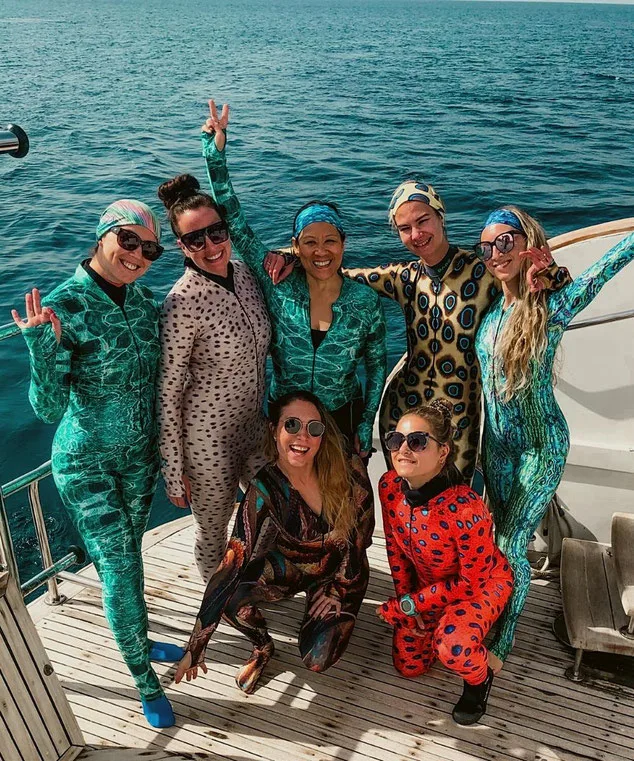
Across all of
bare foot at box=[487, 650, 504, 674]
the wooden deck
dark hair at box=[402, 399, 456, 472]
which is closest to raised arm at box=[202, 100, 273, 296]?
dark hair at box=[402, 399, 456, 472]

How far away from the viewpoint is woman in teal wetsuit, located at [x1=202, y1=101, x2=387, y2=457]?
2.91 meters

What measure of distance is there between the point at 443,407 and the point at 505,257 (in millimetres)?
579

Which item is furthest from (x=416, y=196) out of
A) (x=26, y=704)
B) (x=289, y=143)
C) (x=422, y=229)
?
Result: (x=289, y=143)

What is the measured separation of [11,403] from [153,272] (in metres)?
4.25

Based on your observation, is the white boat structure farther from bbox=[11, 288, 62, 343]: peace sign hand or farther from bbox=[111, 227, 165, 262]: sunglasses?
bbox=[111, 227, 165, 262]: sunglasses

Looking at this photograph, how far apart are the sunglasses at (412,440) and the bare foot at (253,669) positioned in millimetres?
1048

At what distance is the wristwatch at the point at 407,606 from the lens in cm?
301

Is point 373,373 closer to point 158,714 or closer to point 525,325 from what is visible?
point 525,325

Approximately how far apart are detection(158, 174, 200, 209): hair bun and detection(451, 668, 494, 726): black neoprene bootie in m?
2.04

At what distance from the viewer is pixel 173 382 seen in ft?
9.20

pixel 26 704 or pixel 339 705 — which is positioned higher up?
pixel 26 704

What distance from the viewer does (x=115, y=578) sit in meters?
2.80

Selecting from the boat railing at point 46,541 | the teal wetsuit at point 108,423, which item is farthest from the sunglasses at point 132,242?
the boat railing at point 46,541

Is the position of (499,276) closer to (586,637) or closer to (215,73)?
(586,637)
